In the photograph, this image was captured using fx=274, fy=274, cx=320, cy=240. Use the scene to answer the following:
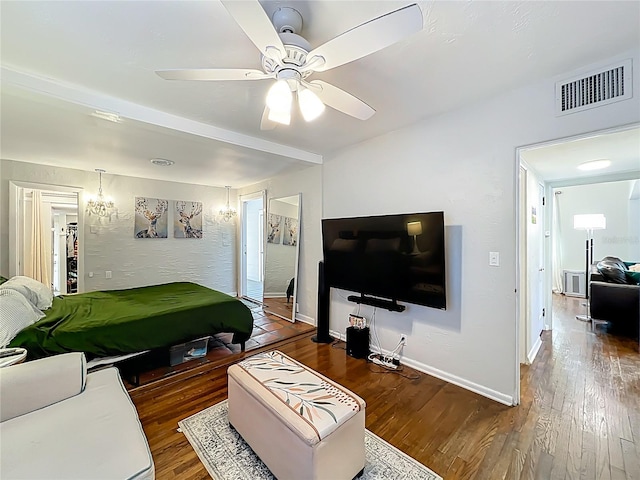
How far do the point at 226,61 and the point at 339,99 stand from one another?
800 mm

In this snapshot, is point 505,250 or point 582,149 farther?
point 582,149

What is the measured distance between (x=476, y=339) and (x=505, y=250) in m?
0.82

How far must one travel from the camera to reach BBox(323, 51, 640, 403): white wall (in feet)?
6.99

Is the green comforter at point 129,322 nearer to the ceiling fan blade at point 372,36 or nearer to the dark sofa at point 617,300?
the ceiling fan blade at point 372,36

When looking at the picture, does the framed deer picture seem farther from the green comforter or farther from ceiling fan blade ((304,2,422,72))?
ceiling fan blade ((304,2,422,72))

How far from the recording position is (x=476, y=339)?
2.42m

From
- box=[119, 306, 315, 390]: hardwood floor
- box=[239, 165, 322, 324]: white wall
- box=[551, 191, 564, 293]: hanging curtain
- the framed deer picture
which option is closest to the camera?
box=[119, 306, 315, 390]: hardwood floor

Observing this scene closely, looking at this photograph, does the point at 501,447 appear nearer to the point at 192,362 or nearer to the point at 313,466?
the point at 313,466

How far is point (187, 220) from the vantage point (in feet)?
17.7

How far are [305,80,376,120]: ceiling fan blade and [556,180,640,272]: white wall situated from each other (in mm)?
6629

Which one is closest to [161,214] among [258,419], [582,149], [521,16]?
[258,419]

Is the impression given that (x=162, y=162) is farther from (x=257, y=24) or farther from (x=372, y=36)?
(x=372, y=36)

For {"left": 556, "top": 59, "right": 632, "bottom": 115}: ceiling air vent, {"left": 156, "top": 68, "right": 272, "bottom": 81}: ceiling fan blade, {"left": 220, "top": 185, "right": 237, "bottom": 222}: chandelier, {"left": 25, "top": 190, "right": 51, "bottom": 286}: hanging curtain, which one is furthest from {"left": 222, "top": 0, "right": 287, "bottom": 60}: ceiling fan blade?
{"left": 25, "top": 190, "right": 51, "bottom": 286}: hanging curtain

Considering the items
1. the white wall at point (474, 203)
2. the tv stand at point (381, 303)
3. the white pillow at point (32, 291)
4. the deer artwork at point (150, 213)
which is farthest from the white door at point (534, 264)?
the deer artwork at point (150, 213)
